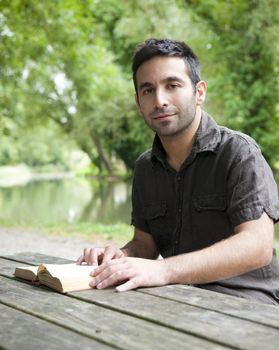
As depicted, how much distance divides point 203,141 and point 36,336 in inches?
54.6

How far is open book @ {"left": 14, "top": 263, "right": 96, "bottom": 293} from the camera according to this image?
190 centimetres

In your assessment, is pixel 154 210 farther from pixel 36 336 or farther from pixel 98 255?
pixel 36 336

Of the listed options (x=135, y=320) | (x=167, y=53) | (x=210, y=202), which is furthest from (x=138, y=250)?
(x=135, y=320)

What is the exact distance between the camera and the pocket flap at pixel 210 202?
2.38 meters

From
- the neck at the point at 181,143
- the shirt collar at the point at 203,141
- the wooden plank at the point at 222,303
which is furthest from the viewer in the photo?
the neck at the point at 181,143

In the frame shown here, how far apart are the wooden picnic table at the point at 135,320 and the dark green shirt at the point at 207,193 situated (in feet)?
1.72

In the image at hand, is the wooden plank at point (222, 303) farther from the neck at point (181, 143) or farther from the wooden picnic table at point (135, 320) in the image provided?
the neck at point (181, 143)

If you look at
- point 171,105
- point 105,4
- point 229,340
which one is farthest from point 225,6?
point 229,340

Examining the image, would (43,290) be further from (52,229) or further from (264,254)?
(52,229)

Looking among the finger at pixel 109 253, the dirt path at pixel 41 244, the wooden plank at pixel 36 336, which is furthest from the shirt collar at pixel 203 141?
the dirt path at pixel 41 244

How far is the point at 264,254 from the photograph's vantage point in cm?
214

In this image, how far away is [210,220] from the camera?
2.42 meters

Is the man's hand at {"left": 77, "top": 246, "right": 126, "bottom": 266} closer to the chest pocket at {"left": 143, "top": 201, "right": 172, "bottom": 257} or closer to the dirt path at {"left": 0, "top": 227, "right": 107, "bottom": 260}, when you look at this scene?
the chest pocket at {"left": 143, "top": 201, "right": 172, "bottom": 257}

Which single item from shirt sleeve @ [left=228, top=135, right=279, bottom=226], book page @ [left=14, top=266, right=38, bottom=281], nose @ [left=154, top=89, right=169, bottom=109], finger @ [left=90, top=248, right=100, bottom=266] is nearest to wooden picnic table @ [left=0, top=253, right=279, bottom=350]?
book page @ [left=14, top=266, right=38, bottom=281]
